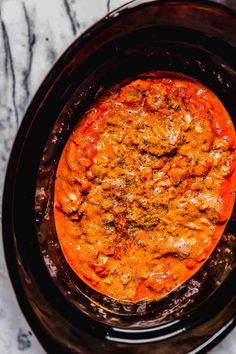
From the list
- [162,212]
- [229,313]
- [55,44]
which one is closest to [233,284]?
[229,313]

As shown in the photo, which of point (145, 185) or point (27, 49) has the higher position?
point (27, 49)

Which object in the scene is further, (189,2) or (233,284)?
(233,284)

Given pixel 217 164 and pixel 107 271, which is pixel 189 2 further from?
pixel 107 271

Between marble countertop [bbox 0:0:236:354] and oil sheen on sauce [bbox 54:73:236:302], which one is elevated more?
marble countertop [bbox 0:0:236:354]

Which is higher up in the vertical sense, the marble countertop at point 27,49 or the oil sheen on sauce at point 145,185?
the marble countertop at point 27,49
